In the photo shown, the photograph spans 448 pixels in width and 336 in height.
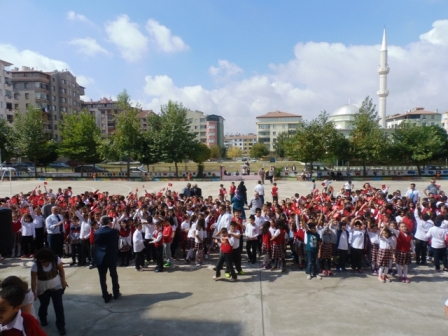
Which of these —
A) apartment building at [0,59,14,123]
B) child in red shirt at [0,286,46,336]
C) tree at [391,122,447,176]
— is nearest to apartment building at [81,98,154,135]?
apartment building at [0,59,14,123]

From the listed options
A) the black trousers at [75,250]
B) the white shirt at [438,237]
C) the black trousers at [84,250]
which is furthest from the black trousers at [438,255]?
the black trousers at [75,250]

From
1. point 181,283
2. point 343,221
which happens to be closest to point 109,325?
point 181,283

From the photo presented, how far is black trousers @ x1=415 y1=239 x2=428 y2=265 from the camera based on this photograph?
8453 millimetres

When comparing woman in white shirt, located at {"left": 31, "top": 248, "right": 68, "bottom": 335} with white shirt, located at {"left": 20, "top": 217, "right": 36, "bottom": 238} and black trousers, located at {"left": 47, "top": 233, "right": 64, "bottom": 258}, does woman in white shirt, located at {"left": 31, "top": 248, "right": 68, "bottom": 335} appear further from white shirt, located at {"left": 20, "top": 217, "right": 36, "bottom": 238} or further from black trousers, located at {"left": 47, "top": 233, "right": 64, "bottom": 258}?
white shirt, located at {"left": 20, "top": 217, "right": 36, "bottom": 238}

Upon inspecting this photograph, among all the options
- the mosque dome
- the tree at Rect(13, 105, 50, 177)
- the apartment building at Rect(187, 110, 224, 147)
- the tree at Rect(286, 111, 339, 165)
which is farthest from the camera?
the apartment building at Rect(187, 110, 224, 147)

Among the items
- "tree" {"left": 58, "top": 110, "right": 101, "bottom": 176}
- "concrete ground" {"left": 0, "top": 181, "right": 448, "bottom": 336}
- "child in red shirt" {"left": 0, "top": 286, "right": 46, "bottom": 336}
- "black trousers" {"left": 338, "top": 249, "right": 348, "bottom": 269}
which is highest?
"tree" {"left": 58, "top": 110, "right": 101, "bottom": 176}

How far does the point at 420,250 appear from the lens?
8555 mm

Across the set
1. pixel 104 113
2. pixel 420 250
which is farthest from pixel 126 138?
pixel 104 113

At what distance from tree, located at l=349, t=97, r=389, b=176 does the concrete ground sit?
1121 inches

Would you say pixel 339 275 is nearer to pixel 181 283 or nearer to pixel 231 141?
pixel 181 283

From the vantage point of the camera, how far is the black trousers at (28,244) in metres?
9.34

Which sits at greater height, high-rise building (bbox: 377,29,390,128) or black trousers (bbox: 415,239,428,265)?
high-rise building (bbox: 377,29,390,128)

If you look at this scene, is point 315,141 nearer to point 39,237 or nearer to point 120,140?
point 120,140

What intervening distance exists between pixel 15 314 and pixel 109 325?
8.84 feet
